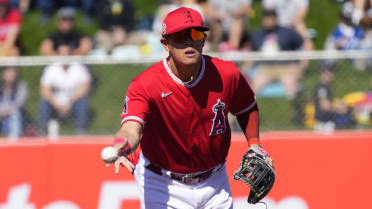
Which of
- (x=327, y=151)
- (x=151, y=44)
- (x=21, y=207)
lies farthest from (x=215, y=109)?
(x=151, y=44)

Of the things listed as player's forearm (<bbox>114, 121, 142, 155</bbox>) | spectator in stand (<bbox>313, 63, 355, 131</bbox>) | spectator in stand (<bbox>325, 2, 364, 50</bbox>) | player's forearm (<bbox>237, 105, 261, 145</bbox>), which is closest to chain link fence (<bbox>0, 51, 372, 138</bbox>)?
spectator in stand (<bbox>313, 63, 355, 131</bbox>)

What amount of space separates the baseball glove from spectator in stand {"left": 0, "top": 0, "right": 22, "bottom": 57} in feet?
23.8

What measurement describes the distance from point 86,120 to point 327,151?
12.6 ft

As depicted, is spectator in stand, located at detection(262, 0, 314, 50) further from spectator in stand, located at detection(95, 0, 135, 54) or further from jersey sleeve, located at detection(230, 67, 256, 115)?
jersey sleeve, located at detection(230, 67, 256, 115)

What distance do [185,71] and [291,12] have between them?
23.1 feet

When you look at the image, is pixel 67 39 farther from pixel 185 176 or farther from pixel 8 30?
pixel 185 176

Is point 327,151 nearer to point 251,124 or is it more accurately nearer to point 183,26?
point 251,124

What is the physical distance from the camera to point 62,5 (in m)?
13.0

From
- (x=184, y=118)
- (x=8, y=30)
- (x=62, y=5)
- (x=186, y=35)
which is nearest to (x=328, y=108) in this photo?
(x=184, y=118)

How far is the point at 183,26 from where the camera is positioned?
4922mm

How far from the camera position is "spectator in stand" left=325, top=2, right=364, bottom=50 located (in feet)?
36.3

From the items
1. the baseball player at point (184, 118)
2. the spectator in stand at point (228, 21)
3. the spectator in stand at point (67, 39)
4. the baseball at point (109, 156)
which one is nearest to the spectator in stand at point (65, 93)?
the spectator in stand at point (67, 39)

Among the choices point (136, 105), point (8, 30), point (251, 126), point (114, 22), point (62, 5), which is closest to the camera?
point (136, 105)

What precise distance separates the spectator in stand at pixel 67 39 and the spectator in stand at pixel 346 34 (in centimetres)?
400
